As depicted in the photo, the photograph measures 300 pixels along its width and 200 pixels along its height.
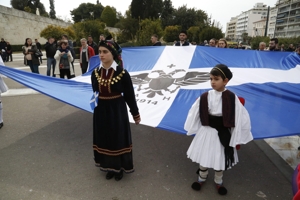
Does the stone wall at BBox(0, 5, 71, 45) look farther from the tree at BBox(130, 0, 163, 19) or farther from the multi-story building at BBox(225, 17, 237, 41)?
the multi-story building at BBox(225, 17, 237, 41)

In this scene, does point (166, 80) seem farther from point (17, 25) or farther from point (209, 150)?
point (17, 25)

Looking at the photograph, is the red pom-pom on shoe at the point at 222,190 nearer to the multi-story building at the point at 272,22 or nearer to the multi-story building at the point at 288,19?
the multi-story building at the point at 288,19

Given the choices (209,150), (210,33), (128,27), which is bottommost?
(209,150)

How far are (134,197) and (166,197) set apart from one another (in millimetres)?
359

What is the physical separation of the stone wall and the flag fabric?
2825cm

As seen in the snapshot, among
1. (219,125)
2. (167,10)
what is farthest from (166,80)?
(167,10)

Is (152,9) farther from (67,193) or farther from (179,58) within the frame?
(67,193)

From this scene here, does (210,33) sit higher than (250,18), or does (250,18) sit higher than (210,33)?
(250,18)

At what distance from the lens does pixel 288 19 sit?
7244 cm

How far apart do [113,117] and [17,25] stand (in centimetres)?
3178

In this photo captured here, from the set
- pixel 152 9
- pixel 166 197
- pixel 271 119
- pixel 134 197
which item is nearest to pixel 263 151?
pixel 271 119

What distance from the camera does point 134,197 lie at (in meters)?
2.30

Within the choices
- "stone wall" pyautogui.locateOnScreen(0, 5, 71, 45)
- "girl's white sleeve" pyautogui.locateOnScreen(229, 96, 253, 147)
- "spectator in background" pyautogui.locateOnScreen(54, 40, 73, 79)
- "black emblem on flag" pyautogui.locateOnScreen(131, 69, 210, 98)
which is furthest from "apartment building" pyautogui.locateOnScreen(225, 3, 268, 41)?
"girl's white sleeve" pyautogui.locateOnScreen(229, 96, 253, 147)

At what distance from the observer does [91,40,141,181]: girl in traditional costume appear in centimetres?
231
